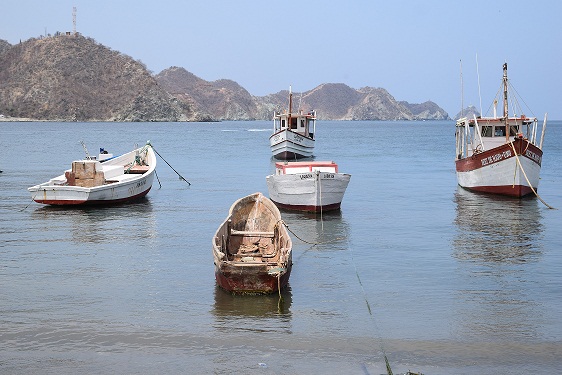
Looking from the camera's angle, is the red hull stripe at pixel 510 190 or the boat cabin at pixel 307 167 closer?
the boat cabin at pixel 307 167

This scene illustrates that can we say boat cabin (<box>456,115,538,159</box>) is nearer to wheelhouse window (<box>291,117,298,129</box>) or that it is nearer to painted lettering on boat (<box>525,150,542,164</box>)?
painted lettering on boat (<box>525,150,542,164</box>)

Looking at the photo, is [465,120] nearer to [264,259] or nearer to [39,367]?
[264,259]

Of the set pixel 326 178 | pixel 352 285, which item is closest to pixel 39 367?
pixel 352 285

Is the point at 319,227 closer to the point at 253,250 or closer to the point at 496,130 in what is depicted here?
the point at 253,250

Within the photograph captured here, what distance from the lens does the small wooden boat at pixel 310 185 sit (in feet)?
80.0

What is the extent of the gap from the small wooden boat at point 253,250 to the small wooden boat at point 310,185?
7.09 meters

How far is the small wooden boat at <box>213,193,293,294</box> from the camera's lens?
44.8 ft

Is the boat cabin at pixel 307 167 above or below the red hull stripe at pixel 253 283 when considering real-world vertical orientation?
above

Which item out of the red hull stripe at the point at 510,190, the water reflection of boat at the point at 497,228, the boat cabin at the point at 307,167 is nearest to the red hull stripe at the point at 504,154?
the red hull stripe at the point at 510,190

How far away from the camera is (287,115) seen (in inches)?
2250

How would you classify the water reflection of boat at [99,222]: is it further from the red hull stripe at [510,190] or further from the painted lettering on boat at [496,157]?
the red hull stripe at [510,190]

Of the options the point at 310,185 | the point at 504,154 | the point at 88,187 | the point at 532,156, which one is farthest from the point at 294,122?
the point at 310,185

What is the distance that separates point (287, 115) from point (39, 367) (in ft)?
157

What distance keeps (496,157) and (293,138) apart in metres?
27.6
